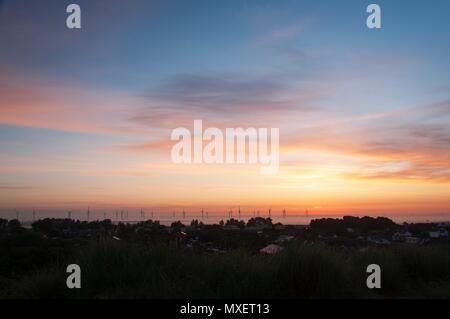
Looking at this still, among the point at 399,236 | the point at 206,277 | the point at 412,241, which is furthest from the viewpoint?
the point at 399,236

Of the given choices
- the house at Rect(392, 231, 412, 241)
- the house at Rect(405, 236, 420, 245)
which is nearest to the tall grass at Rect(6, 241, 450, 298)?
the house at Rect(405, 236, 420, 245)

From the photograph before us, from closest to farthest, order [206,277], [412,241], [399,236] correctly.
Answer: [206,277] → [412,241] → [399,236]

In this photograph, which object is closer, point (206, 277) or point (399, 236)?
point (206, 277)

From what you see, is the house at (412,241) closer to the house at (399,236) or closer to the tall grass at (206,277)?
the house at (399,236)

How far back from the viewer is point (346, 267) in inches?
388

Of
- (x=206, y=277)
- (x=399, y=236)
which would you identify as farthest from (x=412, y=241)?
(x=206, y=277)

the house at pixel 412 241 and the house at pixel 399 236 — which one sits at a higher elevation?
the house at pixel 412 241

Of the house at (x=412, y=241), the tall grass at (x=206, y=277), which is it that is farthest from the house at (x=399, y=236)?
the tall grass at (x=206, y=277)

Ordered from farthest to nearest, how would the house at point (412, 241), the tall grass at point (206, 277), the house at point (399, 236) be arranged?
the house at point (399, 236) < the house at point (412, 241) < the tall grass at point (206, 277)

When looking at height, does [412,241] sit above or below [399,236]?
above

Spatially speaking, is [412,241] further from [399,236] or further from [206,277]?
[206,277]

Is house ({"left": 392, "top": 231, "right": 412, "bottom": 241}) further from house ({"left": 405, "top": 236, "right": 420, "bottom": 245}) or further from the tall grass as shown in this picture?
the tall grass
